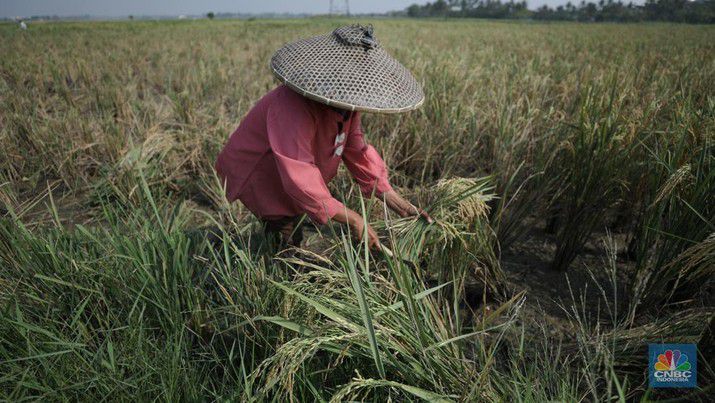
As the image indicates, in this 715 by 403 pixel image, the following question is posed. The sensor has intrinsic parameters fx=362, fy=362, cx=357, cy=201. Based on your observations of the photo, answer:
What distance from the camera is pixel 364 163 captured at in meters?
1.55

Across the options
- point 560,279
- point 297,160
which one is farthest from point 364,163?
point 560,279

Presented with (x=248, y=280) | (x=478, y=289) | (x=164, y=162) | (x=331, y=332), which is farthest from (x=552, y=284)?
(x=164, y=162)

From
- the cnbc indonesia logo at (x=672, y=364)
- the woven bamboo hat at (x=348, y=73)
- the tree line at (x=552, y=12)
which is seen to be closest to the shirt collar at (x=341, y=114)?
the woven bamboo hat at (x=348, y=73)

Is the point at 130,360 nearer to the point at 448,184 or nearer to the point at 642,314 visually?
the point at 448,184

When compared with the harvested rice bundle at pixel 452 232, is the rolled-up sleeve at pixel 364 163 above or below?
above

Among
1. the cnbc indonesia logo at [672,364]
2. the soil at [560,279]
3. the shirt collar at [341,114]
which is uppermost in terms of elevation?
the shirt collar at [341,114]

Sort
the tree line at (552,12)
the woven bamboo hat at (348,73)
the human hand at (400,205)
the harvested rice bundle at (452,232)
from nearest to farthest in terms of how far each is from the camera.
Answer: the woven bamboo hat at (348,73), the harvested rice bundle at (452,232), the human hand at (400,205), the tree line at (552,12)

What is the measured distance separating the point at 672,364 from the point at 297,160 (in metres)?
1.20

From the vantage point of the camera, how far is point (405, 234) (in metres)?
1.32

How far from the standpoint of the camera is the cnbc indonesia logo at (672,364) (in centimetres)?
94

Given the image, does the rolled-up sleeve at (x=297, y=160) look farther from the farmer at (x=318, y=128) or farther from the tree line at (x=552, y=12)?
the tree line at (x=552, y=12)

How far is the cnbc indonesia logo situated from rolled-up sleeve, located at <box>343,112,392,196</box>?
99 cm

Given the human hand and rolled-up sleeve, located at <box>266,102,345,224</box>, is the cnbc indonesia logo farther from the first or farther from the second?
rolled-up sleeve, located at <box>266,102,345,224</box>

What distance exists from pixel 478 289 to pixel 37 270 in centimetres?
166
